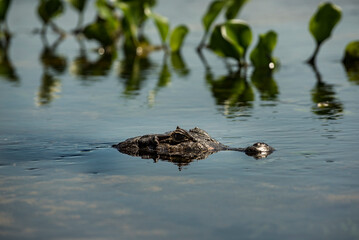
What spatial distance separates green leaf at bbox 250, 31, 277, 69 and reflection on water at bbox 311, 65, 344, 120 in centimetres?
184

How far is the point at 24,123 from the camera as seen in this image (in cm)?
1047

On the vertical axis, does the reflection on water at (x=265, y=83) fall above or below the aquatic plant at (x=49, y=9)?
below

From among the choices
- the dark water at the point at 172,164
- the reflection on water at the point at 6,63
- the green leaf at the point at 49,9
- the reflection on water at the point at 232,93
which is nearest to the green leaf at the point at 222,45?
the dark water at the point at 172,164

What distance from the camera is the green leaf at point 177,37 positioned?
723 inches

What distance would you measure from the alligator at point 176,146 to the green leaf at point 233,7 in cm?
1132

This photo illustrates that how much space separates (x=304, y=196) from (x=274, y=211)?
0.50 metres

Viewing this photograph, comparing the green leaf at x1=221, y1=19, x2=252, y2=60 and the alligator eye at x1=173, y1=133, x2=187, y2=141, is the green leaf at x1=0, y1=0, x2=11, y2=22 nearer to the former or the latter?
the green leaf at x1=221, y1=19, x2=252, y2=60

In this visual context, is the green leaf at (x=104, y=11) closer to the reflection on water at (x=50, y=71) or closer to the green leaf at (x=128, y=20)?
the green leaf at (x=128, y=20)

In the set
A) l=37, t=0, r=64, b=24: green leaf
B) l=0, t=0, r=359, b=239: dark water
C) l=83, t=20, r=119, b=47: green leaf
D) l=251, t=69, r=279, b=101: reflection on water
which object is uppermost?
l=37, t=0, r=64, b=24: green leaf

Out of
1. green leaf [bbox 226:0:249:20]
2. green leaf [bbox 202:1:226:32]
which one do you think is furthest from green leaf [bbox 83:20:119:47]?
green leaf [bbox 226:0:249:20]

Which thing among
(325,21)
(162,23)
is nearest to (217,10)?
(162,23)

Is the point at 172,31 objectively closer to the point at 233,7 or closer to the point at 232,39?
the point at 233,7

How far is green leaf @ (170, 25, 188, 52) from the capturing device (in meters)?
18.4

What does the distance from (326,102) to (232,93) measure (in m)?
2.10
